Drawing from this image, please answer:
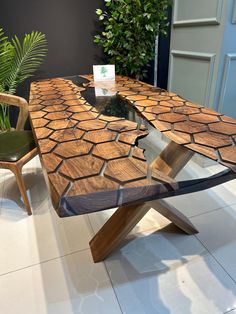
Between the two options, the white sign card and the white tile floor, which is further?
the white sign card

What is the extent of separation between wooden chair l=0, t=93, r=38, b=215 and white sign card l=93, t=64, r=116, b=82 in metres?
0.61

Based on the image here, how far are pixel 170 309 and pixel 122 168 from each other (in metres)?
0.76

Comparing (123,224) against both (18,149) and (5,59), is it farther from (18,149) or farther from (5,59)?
(5,59)

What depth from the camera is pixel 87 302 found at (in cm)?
111

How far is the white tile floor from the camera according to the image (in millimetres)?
1097

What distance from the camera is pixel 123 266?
1272 millimetres

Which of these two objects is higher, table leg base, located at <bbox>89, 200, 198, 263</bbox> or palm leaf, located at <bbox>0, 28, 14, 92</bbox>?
palm leaf, located at <bbox>0, 28, 14, 92</bbox>

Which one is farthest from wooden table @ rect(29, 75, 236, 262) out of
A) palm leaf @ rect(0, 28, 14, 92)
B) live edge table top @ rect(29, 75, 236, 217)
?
palm leaf @ rect(0, 28, 14, 92)

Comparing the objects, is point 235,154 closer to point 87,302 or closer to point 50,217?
point 87,302

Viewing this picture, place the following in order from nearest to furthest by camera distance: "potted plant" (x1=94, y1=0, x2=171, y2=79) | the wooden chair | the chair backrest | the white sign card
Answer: the wooden chair, the chair backrest, the white sign card, "potted plant" (x1=94, y1=0, x2=171, y2=79)

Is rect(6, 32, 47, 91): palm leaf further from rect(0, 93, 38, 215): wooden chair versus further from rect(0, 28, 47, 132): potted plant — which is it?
rect(0, 93, 38, 215): wooden chair

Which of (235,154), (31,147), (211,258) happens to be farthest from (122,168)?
(31,147)

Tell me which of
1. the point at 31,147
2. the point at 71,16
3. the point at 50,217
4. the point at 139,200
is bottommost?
the point at 50,217

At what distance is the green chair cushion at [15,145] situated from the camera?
1.49m
